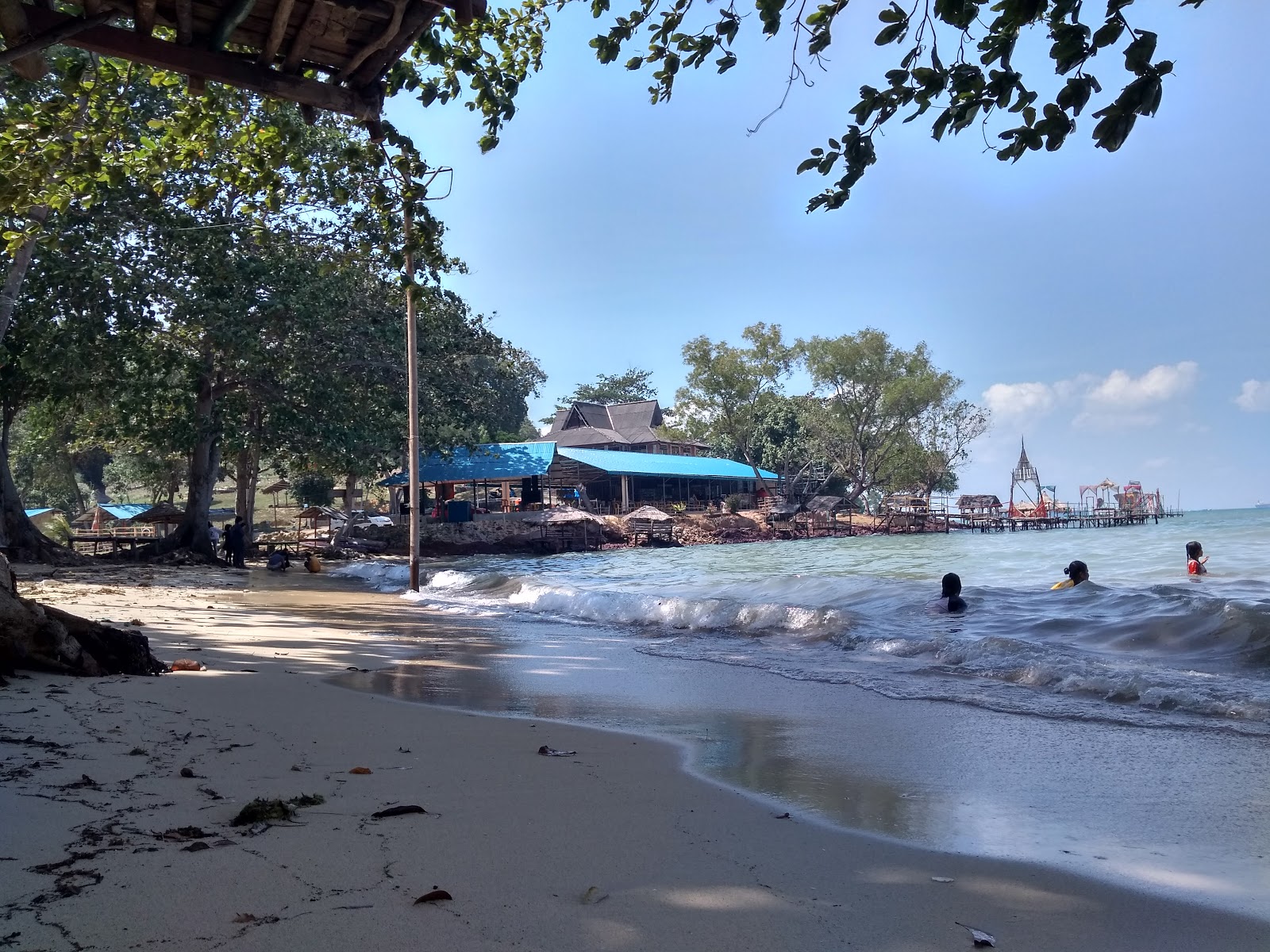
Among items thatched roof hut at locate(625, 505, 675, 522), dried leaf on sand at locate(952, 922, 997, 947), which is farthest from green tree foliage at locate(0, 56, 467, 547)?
thatched roof hut at locate(625, 505, 675, 522)

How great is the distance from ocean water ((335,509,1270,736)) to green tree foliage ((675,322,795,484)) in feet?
99.6

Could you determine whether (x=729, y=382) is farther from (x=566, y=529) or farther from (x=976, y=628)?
(x=976, y=628)

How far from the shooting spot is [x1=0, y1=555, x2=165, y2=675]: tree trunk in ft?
17.0

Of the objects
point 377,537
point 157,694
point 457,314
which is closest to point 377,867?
point 157,694

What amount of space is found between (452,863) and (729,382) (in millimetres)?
49413

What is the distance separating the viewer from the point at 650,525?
1678 inches

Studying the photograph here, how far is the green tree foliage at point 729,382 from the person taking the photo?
50.8m

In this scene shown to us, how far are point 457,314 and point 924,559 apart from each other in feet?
53.4

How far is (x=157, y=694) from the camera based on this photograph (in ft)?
16.9

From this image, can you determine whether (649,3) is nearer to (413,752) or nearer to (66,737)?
(413,752)

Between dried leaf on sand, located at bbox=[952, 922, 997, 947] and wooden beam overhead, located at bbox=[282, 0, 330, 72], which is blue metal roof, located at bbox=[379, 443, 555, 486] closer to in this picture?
wooden beam overhead, located at bbox=[282, 0, 330, 72]

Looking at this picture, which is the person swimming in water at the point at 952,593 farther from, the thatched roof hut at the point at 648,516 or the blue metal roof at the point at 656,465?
the blue metal roof at the point at 656,465

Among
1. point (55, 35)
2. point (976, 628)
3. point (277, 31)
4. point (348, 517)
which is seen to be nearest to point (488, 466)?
point (348, 517)

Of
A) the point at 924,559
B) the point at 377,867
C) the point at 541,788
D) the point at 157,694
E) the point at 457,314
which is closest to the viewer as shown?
the point at 377,867
